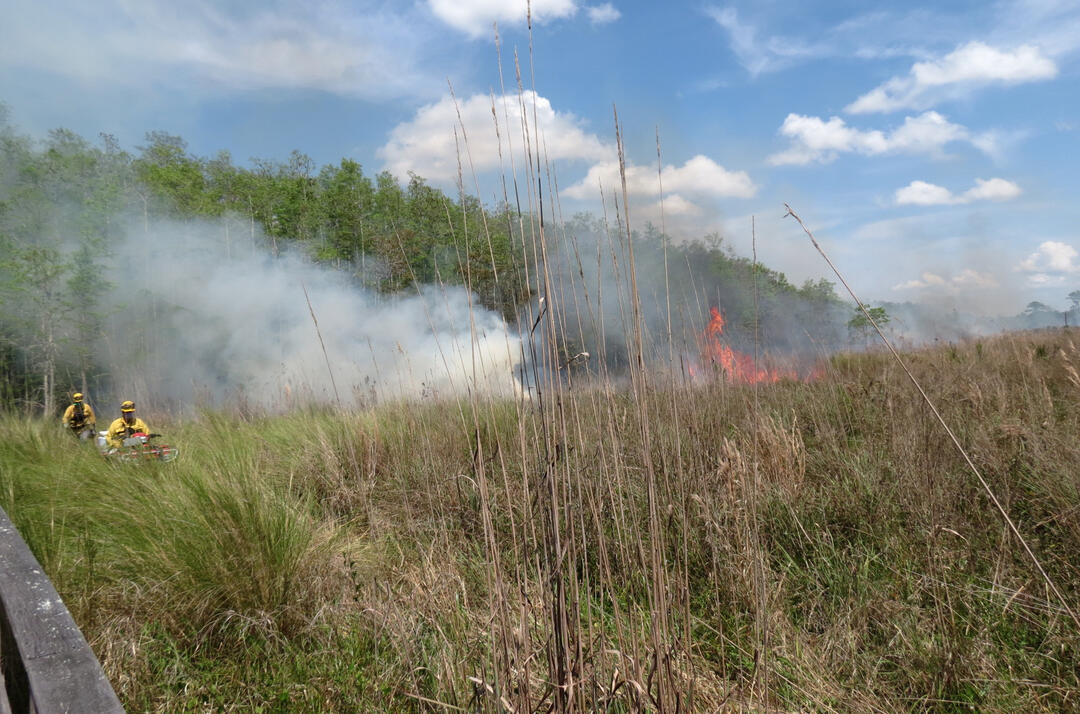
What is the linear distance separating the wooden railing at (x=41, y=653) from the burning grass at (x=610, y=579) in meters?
0.63

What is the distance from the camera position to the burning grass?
4.17 feet

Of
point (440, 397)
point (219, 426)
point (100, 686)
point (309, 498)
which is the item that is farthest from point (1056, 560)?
point (219, 426)

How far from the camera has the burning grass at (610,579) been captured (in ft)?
4.17

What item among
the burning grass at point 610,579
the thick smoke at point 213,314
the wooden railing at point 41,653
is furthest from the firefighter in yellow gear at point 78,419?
the thick smoke at point 213,314

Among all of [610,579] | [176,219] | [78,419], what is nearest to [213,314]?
[176,219]

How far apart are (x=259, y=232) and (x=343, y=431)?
20725 mm

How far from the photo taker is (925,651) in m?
1.79

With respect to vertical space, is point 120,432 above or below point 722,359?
below

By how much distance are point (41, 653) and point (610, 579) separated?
3.26 feet

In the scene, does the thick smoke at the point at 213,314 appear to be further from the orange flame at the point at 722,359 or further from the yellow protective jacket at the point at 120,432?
the orange flame at the point at 722,359

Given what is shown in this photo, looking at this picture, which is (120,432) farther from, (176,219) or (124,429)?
(176,219)

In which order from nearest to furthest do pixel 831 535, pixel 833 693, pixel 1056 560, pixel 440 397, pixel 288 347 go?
pixel 833 693 → pixel 1056 560 → pixel 831 535 → pixel 440 397 → pixel 288 347

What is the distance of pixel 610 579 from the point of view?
1.19 m

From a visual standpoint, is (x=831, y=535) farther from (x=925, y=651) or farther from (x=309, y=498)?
(x=309, y=498)
